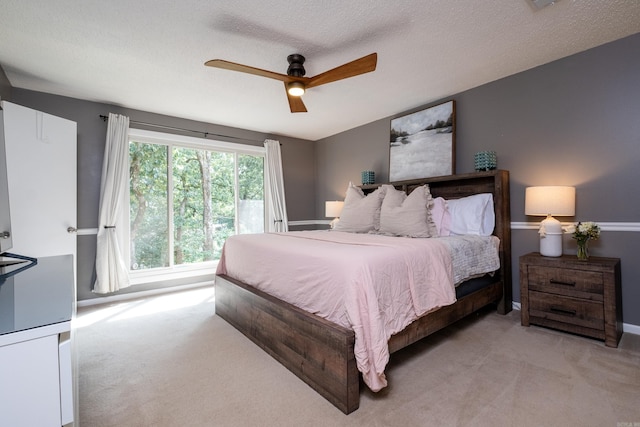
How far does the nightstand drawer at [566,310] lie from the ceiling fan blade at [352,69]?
7.74 feet

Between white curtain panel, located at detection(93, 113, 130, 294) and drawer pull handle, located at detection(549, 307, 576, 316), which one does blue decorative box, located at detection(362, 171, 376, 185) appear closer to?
drawer pull handle, located at detection(549, 307, 576, 316)

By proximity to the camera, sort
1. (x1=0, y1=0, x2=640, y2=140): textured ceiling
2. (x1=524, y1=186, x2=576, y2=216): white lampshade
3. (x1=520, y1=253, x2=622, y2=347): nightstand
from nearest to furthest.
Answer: (x1=0, y1=0, x2=640, y2=140): textured ceiling < (x1=520, y1=253, x2=622, y2=347): nightstand < (x1=524, y1=186, x2=576, y2=216): white lampshade

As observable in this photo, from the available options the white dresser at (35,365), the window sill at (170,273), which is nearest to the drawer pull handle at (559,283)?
the white dresser at (35,365)

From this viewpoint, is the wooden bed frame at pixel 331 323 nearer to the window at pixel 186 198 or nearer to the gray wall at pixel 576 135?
the gray wall at pixel 576 135

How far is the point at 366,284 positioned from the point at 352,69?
5.08ft

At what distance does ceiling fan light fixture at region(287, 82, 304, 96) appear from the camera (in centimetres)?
235

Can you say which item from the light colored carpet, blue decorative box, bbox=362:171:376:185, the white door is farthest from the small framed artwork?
the white door

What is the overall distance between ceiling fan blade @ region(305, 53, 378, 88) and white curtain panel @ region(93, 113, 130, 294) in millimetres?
2702

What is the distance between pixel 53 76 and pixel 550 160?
4.92 meters

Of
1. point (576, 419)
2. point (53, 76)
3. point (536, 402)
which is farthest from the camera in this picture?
point (53, 76)

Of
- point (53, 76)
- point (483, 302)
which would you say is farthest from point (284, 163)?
point (483, 302)

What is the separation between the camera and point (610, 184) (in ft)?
7.86

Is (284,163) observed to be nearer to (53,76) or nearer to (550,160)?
(53,76)

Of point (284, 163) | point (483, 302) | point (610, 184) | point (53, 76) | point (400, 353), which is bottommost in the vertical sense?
point (400, 353)
